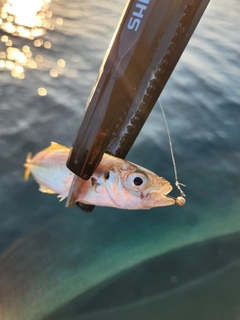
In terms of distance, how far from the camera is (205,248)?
9.70 feet

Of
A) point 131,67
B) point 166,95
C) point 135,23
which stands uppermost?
point 135,23

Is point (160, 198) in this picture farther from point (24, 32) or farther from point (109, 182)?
point (24, 32)

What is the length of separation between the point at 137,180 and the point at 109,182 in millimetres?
106

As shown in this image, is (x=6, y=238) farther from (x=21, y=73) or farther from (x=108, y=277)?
(x=21, y=73)

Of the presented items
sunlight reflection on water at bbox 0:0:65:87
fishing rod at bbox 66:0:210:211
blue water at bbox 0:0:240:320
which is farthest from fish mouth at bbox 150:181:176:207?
sunlight reflection on water at bbox 0:0:65:87

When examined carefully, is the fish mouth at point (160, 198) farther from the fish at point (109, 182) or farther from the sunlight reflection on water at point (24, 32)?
the sunlight reflection on water at point (24, 32)

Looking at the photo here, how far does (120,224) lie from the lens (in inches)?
117

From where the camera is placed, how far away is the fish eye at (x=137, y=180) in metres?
1.10

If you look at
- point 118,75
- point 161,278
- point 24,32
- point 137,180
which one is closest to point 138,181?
point 137,180

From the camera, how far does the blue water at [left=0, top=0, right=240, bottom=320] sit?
2.52 m

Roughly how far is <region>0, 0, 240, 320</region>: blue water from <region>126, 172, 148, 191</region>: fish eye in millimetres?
1736

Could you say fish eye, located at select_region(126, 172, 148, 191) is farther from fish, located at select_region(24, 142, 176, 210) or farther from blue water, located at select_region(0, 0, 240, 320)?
blue water, located at select_region(0, 0, 240, 320)

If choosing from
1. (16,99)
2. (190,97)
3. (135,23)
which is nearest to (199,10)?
(135,23)

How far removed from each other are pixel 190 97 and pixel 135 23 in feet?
10.7
